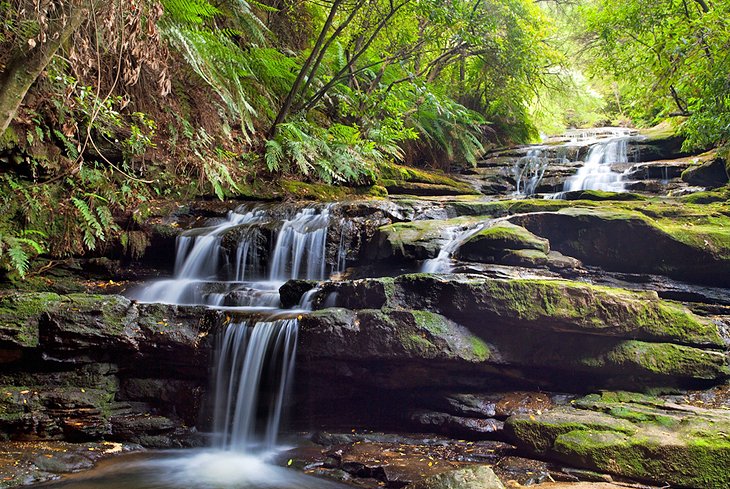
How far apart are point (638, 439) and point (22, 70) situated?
5.22 m

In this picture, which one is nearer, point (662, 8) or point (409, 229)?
point (409, 229)

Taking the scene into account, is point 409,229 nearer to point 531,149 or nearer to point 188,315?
point 188,315

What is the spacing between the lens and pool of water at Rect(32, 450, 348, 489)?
144 inches

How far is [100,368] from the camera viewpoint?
181 inches

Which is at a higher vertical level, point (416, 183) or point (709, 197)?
point (416, 183)

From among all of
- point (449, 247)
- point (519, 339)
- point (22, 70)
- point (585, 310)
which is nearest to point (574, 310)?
point (585, 310)

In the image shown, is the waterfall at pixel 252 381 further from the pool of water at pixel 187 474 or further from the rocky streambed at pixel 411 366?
the pool of water at pixel 187 474

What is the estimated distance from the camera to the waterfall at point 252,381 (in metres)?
4.61

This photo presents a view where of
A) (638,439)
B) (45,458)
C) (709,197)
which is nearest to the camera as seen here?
(638,439)

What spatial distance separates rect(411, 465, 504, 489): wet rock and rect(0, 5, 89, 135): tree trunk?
13.0 feet

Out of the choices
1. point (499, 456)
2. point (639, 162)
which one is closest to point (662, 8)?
point (639, 162)

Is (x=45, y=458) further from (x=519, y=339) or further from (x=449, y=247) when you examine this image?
(x=449, y=247)

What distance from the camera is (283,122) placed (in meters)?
8.85

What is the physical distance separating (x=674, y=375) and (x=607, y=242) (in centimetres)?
195
